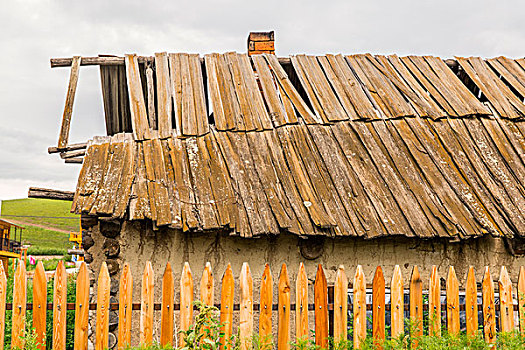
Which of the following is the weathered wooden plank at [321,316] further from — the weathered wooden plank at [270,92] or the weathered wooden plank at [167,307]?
the weathered wooden plank at [270,92]

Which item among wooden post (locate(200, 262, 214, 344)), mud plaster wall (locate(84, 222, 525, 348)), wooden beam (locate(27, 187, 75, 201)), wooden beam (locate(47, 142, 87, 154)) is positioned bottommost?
wooden post (locate(200, 262, 214, 344))

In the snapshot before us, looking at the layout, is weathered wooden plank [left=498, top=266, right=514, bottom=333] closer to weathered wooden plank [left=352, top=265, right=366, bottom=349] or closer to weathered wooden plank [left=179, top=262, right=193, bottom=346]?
weathered wooden plank [left=352, top=265, right=366, bottom=349]

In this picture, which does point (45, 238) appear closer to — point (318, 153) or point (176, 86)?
point (176, 86)

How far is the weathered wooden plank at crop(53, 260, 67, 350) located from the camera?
3756 millimetres

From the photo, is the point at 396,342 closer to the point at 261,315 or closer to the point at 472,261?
the point at 261,315

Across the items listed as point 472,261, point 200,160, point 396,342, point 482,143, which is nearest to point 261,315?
point 396,342

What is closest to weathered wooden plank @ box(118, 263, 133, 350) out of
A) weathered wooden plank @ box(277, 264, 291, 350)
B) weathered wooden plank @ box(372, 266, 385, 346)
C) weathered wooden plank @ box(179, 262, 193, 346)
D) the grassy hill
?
weathered wooden plank @ box(179, 262, 193, 346)

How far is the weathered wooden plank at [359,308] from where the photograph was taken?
4.04 meters

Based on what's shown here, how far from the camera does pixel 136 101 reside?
22.7ft

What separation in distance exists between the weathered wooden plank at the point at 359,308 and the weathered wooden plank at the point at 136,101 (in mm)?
3322

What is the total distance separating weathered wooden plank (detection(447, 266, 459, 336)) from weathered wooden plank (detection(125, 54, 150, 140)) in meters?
3.85

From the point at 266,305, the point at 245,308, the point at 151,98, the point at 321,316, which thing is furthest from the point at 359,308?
the point at 151,98

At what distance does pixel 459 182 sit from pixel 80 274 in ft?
14.0

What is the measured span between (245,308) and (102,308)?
111cm
